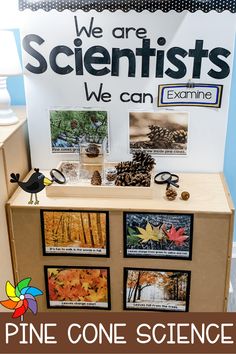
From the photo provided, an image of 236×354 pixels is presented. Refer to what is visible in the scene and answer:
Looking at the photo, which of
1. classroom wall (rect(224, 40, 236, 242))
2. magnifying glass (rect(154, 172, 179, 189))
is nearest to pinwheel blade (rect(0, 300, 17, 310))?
magnifying glass (rect(154, 172, 179, 189))

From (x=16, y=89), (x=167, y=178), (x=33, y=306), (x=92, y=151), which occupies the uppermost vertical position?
(x=16, y=89)

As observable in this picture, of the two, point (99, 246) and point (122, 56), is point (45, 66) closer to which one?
point (122, 56)

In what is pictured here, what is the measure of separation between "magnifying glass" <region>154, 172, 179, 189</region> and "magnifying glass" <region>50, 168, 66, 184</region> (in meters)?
0.34

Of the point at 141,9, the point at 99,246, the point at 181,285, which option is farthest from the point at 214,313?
the point at 141,9

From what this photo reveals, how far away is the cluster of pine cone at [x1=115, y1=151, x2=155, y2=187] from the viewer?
1.63 meters

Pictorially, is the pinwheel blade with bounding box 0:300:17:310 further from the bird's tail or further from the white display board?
the white display board

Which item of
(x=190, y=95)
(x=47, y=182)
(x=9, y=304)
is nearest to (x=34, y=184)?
(x=47, y=182)

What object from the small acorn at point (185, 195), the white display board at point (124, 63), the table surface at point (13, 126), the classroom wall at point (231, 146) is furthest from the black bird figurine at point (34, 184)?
the classroom wall at point (231, 146)

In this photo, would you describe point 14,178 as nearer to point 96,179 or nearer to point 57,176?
point 57,176

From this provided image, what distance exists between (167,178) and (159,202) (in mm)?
186

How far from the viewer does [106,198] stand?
1631 mm

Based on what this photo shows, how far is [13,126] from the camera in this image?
5.58ft

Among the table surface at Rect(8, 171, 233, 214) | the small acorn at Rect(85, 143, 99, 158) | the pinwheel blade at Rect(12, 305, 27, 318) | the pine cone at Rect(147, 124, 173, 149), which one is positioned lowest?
the pinwheel blade at Rect(12, 305, 27, 318)

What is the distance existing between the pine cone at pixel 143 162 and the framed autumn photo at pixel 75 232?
225 millimetres
